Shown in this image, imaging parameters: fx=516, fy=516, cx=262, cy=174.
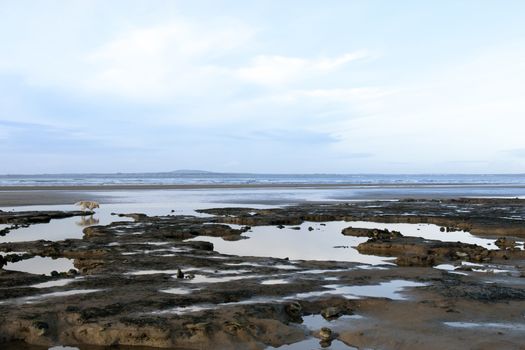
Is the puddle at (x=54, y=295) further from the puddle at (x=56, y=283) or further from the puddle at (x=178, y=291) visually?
the puddle at (x=178, y=291)

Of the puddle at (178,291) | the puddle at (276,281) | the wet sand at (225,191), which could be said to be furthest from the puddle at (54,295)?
the wet sand at (225,191)

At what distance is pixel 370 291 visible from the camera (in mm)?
11703

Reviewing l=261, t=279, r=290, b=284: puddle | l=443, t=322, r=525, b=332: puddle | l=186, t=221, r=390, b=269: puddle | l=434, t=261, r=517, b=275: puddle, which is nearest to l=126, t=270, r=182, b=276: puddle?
l=261, t=279, r=290, b=284: puddle

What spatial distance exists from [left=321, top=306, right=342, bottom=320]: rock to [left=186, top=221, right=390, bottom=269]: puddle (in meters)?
4.82

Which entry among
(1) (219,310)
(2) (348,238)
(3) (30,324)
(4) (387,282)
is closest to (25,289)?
(3) (30,324)

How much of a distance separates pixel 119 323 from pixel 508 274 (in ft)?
33.9

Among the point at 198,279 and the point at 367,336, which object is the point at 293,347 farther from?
the point at 198,279

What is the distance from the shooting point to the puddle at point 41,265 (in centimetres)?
1500

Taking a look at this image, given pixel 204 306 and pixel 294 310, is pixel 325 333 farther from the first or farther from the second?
pixel 204 306

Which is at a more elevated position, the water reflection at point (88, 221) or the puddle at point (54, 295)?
the puddle at point (54, 295)

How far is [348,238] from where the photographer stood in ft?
74.8

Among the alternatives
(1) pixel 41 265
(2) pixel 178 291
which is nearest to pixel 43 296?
(2) pixel 178 291

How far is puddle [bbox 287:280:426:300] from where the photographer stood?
36.5 ft

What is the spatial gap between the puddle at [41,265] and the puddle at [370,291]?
7827 millimetres
